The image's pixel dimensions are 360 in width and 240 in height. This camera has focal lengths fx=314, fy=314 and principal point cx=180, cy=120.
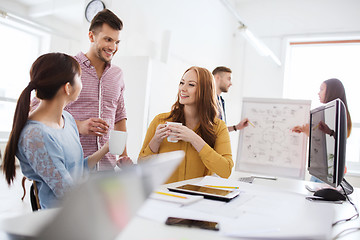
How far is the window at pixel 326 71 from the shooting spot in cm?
484

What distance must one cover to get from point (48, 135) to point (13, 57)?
1.47 metres

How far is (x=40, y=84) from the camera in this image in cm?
113

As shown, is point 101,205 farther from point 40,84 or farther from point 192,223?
point 40,84

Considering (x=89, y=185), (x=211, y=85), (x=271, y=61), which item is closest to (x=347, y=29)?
(x=271, y=61)

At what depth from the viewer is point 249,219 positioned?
2.89 feet

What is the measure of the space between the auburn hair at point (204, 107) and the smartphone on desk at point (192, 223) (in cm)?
95

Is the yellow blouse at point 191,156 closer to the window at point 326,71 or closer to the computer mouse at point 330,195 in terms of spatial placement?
the computer mouse at point 330,195

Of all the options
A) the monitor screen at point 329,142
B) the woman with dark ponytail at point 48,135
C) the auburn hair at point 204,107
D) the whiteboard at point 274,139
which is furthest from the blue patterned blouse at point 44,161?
the whiteboard at point 274,139

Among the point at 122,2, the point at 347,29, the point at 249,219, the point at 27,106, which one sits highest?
the point at 347,29

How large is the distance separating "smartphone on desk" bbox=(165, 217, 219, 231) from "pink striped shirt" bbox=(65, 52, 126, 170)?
3.34ft

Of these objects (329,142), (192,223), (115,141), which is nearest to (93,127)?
(115,141)

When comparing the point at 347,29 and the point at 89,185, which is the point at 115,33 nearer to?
the point at 89,185

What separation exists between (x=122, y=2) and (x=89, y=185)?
2801 millimetres

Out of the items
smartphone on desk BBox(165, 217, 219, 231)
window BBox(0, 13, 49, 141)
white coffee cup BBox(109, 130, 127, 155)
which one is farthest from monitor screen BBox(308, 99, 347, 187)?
window BBox(0, 13, 49, 141)
